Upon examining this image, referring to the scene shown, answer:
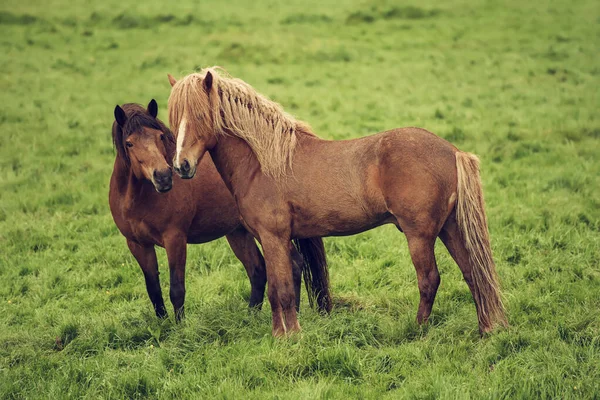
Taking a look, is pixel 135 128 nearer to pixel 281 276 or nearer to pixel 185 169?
pixel 185 169

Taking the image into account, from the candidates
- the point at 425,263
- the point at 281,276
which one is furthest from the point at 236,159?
the point at 425,263

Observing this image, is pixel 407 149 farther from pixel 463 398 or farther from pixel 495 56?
pixel 495 56

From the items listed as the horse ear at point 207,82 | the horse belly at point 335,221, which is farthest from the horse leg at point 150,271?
the horse ear at point 207,82

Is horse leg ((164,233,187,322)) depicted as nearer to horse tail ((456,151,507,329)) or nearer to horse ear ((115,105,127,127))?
horse ear ((115,105,127,127))

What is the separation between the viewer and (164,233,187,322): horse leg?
5.93m

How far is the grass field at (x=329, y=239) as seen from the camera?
4883 millimetres

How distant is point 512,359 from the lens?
15.7ft

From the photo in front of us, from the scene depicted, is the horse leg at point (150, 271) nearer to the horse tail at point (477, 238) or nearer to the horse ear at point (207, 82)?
the horse ear at point (207, 82)

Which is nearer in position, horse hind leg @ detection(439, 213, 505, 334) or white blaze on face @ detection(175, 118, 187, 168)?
white blaze on face @ detection(175, 118, 187, 168)

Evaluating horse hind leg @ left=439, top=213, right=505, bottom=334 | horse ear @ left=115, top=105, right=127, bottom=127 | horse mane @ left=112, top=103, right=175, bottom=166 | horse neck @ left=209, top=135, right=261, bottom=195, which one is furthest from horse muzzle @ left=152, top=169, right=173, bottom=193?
horse hind leg @ left=439, top=213, right=505, bottom=334

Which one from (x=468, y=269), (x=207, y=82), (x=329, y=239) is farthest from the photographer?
(x=329, y=239)

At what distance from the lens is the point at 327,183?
5262 millimetres

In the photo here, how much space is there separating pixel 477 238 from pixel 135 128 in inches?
118

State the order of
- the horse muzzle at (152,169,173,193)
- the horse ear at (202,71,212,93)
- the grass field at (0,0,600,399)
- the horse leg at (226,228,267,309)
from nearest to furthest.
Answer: the grass field at (0,0,600,399)
the horse ear at (202,71,212,93)
the horse muzzle at (152,169,173,193)
the horse leg at (226,228,267,309)
